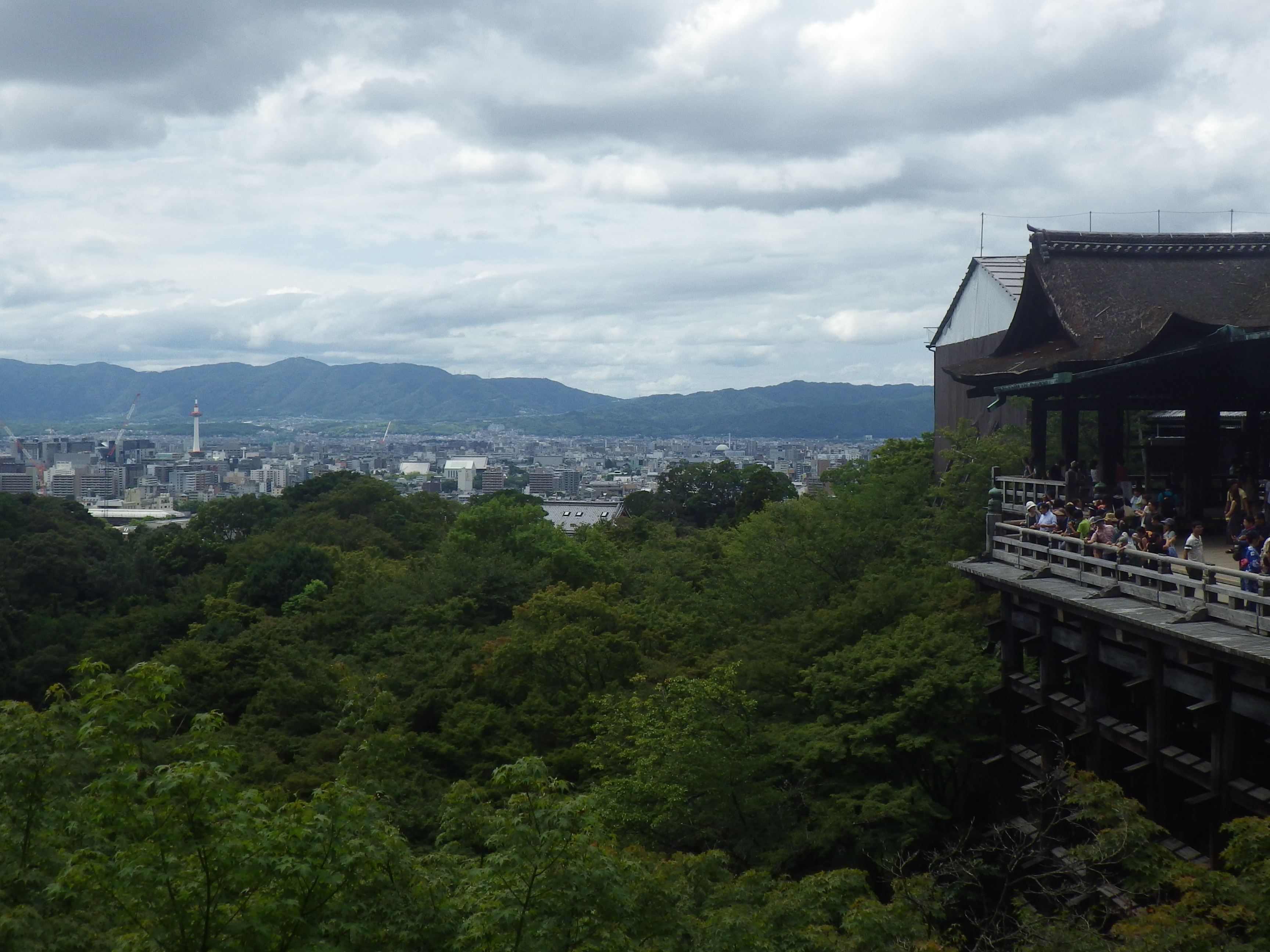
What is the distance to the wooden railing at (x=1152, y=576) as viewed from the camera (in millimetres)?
12102

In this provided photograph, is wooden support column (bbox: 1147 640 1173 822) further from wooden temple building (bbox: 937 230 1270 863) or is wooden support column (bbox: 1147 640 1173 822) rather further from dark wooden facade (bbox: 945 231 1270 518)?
dark wooden facade (bbox: 945 231 1270 518)

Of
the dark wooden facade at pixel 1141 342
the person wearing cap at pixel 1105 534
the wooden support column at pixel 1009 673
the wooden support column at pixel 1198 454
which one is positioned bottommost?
the wooden support column at pixel 1009 673

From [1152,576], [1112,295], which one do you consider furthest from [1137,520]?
[1112,295]

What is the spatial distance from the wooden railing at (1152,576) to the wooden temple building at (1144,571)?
34 millimetres

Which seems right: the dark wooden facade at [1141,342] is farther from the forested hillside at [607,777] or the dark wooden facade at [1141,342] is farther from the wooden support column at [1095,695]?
the forested hillside at [607,777]

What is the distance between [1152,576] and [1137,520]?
3.84 metres

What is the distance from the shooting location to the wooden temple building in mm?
12812

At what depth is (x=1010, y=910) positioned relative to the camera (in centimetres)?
1675

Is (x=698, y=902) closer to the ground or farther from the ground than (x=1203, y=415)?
closer to the ground

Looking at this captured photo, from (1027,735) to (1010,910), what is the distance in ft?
10.3

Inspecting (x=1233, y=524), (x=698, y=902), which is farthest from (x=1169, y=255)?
(x=698, y=902)

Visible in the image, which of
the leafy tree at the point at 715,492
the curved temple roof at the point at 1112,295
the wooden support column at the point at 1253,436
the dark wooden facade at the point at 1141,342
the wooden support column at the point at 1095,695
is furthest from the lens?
the leafy tree at the point at 715,492

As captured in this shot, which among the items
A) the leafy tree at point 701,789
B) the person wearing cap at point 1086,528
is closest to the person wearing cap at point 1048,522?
the person wearing cap at point 1086,528

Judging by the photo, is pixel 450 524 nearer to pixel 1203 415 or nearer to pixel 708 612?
pixel 708 612
